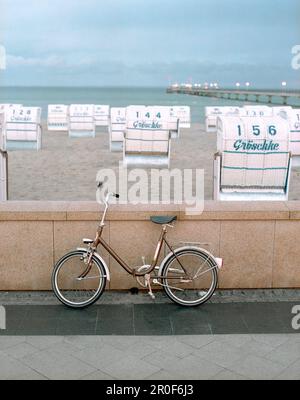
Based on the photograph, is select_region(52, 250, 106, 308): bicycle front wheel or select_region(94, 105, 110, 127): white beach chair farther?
select_region(94, 105, 110, 127): white beach chair

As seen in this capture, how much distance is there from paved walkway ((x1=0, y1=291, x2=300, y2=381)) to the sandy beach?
5783mm

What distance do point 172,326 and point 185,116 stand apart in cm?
2730

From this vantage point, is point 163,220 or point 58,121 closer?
point 163,220

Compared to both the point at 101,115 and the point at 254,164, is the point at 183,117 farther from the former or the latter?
the point at 254,164

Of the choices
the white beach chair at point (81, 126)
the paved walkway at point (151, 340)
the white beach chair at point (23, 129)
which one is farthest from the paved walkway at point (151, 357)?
the white beach chair at point (81, 126)

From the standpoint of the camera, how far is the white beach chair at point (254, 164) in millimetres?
9812

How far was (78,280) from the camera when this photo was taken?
6.77 metres

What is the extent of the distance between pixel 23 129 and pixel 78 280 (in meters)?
14.1

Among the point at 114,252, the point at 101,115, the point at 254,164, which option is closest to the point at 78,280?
the point at 114,252

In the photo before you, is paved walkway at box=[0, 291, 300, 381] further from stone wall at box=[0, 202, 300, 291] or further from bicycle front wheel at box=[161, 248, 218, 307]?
stone wall at box=[0, 202, 300, 291]

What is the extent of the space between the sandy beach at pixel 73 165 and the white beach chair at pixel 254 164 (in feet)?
8.15

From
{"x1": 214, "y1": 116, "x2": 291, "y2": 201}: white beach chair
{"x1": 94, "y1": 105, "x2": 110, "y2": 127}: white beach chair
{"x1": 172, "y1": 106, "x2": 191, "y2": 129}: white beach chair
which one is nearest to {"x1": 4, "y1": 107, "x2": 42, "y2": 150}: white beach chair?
{"x1": 94, "y1": 105, "x2": 110, "y2": 127}: white beach chair

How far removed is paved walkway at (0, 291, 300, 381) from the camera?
5.07m
